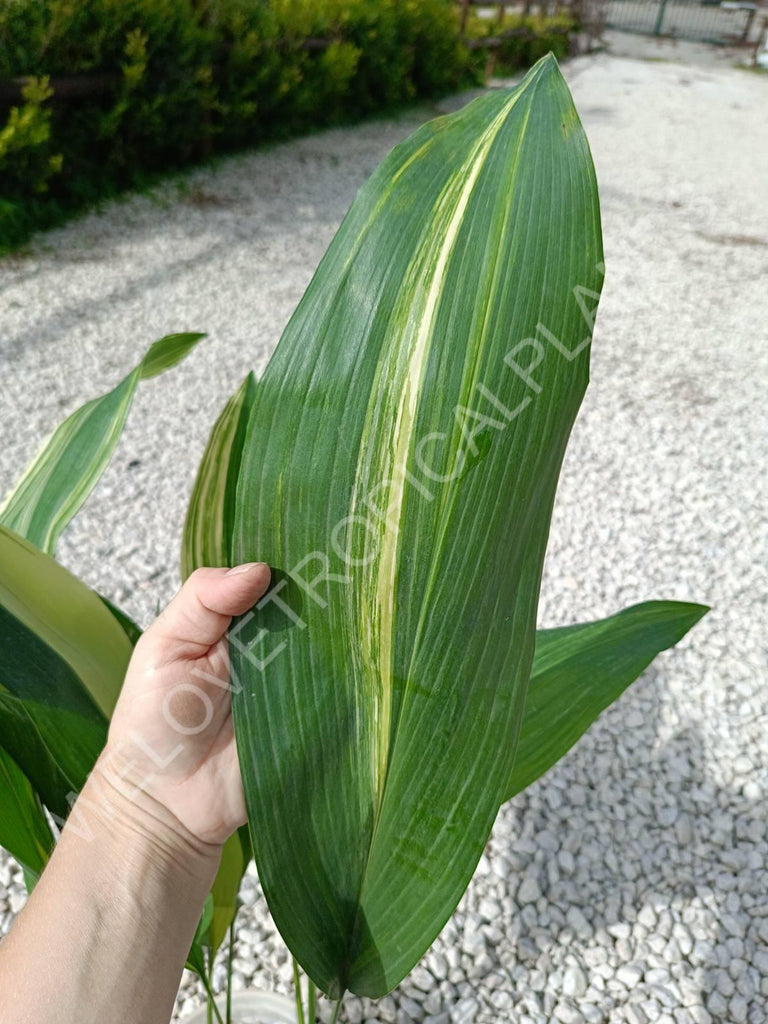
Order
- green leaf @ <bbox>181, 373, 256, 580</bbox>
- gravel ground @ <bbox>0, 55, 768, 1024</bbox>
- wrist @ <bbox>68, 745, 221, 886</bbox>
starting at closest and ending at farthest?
wrist @ <bbox>68, 745, 221, 886</bbox>
green leaf @ <bbox>181, 373, 256, 580</bbox>
gravel ground @ <bbox>0, 55, 768, 1024</bbox>

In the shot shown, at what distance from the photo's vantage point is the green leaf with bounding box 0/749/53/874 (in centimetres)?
64

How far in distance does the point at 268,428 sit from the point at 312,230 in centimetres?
346

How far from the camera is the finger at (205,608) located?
1.63 feet

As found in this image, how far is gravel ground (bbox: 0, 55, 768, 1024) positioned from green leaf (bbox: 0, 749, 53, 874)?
1.94ft

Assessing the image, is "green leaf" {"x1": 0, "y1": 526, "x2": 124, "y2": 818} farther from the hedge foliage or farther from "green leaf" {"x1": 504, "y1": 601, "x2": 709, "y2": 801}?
the hedge foliage

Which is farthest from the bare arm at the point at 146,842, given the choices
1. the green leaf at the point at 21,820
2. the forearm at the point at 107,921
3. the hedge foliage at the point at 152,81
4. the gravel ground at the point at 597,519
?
the hedge foliage at the point at 152,81

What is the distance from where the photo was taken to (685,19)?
14.7 meters

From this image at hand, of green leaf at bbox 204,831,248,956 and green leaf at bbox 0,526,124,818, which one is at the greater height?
green leaf at bbox 0,526,124,818

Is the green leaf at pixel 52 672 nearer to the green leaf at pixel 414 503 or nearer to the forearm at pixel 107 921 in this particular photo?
the forearm at pixel 107 921

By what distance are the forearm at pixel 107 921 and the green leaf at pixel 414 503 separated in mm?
78

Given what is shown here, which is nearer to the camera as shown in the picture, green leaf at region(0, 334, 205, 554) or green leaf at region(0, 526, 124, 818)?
green leaf at region(0, 526, 124, 818)

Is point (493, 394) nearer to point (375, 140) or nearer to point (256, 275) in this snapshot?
point (256, 275)

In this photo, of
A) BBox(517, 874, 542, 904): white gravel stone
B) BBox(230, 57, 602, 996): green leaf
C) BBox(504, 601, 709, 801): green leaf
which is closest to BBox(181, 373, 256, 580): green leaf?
BBox(230, 57, 602, 996): green leaf

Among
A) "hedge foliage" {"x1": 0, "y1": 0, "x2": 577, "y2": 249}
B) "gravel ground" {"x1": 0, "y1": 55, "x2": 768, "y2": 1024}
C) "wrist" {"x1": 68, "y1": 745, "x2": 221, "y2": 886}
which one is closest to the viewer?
"wrist" {"x1": 68, "y1": 745, "x2": 221, "y2": 886}
